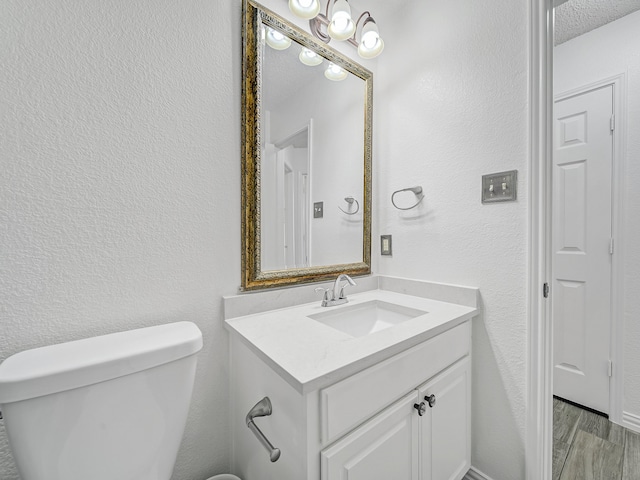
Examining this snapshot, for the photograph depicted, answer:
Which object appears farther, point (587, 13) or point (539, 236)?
point (587, 13)

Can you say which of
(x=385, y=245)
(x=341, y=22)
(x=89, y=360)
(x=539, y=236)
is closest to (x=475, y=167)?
(x=539, y=236)

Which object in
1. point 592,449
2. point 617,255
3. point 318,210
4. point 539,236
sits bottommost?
point 592,449

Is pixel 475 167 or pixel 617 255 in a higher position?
pixel 475 167

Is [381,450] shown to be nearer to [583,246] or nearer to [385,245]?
[385,245]

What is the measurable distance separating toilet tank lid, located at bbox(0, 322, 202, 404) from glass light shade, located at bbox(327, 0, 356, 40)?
134 cm

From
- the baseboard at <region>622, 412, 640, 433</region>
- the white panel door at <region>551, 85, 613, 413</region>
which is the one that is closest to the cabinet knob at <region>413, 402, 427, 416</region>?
the white panel door at <region>551, 85, 613, 413</region>

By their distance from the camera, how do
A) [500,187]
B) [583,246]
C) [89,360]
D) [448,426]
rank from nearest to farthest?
1. [89,360]
2. [448,426]
3. [500,187]
4. [583,246]

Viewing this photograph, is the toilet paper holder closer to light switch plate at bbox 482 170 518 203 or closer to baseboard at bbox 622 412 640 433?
light switch plate at bbox 482 170 518 203

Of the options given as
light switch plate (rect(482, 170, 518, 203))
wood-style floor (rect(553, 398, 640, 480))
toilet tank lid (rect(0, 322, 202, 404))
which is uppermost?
light switch plate (rect(482, 170, 518, 203))

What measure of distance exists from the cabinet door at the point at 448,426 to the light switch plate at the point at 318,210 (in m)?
0.86

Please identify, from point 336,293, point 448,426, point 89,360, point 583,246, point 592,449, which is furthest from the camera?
point 583,246

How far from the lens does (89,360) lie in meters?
0.64

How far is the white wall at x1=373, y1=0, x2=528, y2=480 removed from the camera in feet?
3.60

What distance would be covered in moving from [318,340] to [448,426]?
25.4 inches
